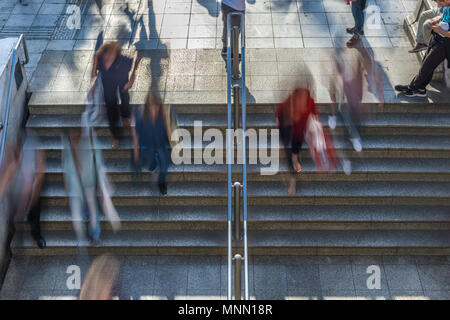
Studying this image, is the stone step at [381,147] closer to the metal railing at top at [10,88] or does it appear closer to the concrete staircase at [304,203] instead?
the concrete staircase at [304,203]

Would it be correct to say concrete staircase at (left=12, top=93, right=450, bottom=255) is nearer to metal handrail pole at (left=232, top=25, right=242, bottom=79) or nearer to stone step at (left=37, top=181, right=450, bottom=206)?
stone step at (left=37, top=181, right=450, bottom=206)

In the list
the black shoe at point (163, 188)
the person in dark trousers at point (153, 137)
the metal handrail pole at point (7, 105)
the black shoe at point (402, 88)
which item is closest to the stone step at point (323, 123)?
the black shoe at point (402, 88)

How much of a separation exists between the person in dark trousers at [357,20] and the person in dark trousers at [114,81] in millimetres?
3819

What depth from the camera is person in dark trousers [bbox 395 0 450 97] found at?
726 cm

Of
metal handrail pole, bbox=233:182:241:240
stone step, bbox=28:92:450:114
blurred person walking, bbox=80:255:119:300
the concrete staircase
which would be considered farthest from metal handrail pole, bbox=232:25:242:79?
blurred person walking, bbox=80:255:119:300

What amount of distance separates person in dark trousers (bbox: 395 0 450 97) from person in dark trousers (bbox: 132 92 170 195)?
3.67m

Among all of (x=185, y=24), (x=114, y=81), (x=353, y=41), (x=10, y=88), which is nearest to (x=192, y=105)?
(x=114, y=81)

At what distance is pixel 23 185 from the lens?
753 centimetres

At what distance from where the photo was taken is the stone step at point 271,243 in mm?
7230

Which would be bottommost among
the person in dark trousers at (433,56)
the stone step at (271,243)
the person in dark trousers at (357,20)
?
the stone step at (271,243)

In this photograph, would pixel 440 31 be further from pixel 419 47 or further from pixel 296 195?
pixel 296 195

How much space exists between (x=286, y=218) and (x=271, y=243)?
0.42 metres

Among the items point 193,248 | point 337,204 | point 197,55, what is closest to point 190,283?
point 193,248

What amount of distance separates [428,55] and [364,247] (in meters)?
2.95
